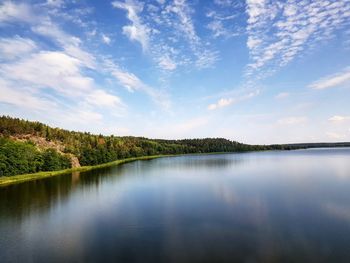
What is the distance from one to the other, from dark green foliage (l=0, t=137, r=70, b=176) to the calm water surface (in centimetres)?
1915

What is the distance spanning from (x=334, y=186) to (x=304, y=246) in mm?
31259

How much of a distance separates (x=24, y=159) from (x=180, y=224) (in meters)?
58.9

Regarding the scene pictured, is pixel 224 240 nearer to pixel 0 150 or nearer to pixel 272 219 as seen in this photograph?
pixel 272 219

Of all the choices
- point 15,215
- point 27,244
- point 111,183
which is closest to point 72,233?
point 27,244

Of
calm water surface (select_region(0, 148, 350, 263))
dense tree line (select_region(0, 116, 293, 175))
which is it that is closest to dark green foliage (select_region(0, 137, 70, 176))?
dense tree line (select_region(0, 116, 293, 175))

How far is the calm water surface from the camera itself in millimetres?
20734

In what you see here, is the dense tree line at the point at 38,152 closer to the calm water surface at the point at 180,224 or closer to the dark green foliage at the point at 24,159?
the dark green foliage at the point at 24,159

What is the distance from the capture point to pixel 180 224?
28234 mm

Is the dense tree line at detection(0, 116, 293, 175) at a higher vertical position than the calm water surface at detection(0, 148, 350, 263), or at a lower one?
higher

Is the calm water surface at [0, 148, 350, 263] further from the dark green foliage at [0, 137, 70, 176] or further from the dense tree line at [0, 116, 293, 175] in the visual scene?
the dense tree line at [0, 116, 293, 175]

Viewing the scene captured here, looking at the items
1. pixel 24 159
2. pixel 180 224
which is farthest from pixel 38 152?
pixel 180 224

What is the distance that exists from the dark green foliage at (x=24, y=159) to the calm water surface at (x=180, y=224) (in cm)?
1915

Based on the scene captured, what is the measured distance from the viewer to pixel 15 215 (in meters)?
33.3

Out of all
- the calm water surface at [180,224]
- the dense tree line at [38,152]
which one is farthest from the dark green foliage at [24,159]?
the calm water surface at [180,224]
